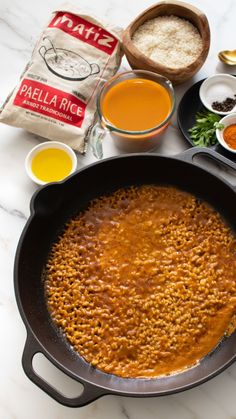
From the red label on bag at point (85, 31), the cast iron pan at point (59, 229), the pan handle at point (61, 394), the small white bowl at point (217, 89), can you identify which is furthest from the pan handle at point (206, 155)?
the pan handle at point (61, 394)

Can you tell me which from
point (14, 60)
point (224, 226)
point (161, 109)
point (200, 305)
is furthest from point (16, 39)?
point (200, 305)

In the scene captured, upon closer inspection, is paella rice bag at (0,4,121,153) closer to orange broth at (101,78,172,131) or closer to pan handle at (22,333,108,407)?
orange broth at (101,78,172,131)

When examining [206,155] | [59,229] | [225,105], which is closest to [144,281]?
[59,229]

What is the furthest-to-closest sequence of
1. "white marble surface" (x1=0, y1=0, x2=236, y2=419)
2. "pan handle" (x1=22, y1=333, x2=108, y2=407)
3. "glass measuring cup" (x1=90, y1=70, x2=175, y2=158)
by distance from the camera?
"glass measuring cup" (x1=90, y1=70, x2=175, y2=158) → "white marble surface" (x1=0, y1=0, x2=236, y2=419) → "pan handle" (x1=22, y1=333, x2=108, y2=407)

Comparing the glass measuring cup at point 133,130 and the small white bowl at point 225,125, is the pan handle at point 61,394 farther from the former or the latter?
the small white bowl at point 225,125

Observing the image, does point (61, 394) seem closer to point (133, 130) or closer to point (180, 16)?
point (133, 130)

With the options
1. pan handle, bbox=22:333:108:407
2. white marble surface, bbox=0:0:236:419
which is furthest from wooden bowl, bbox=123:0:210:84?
pan handle, bbox=22:333:108:407

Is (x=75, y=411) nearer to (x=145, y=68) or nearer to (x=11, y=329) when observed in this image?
(x=11, y=329)
